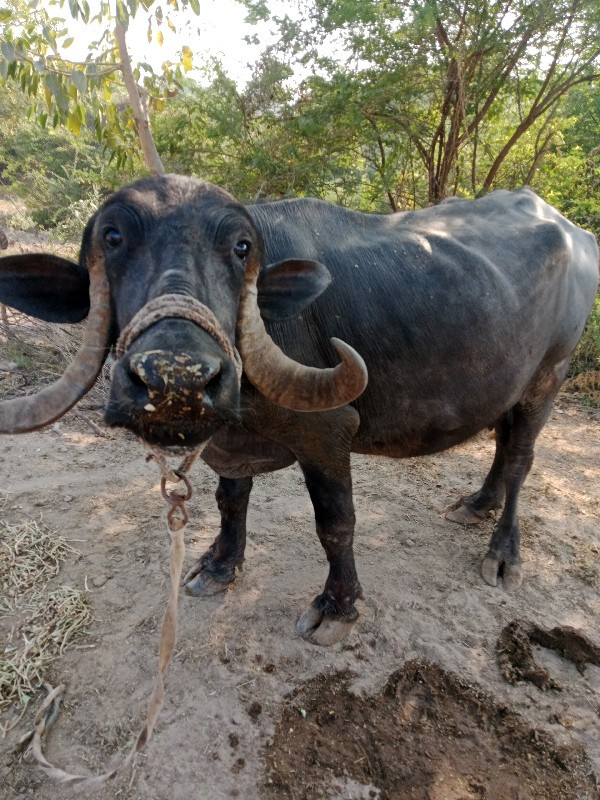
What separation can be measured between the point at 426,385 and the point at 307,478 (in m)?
0.89

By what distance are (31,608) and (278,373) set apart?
2.26m

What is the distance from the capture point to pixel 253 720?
268 cm

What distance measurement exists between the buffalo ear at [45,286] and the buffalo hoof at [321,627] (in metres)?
2.12

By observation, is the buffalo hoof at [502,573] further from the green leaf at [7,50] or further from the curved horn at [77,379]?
the green leaf at [7,50]

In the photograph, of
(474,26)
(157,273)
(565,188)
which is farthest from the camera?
(565,188)

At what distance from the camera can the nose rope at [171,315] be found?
1.78 metres

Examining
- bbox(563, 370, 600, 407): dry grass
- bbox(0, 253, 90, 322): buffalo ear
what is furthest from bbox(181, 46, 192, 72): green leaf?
bbox(563, 370, 600, 407): dry grass

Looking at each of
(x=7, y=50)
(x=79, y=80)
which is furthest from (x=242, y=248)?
(x=7, y=50)

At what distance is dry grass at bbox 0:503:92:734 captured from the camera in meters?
2.80

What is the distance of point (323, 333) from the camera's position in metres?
2.97

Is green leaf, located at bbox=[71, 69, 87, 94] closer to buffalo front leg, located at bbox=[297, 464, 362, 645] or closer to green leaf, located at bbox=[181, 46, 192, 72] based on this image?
green leaf, located at bbox=[181, 46, 192, 72]

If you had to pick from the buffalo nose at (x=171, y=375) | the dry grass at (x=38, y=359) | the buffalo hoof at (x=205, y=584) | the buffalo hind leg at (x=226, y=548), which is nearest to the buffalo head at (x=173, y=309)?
the buffalo nose at (x=171, y=375)

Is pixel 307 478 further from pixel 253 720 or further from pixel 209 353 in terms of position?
pixel 209 353

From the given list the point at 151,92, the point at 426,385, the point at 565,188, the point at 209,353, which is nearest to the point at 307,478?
the point at 426,385
